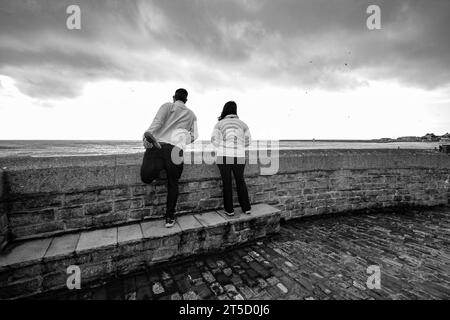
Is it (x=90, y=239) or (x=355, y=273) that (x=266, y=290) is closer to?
(x=355, y=273)

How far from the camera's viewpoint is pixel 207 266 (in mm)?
2930

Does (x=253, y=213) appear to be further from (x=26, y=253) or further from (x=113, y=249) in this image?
(x=26, y=253)

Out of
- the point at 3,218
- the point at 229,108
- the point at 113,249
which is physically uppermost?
the point at 229,108

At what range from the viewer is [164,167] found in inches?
123

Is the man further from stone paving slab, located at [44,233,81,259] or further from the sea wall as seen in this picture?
stone paving slab, located at [44,233,81,259]

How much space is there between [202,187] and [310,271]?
2.04 metres

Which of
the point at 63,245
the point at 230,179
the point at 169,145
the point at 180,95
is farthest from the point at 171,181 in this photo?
the point at 63,245

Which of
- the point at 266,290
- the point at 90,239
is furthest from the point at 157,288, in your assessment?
the point at 266,290

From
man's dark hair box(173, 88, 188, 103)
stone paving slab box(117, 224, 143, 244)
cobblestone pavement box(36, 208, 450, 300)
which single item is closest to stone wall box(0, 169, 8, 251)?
cobblestone pavement box(36, 208, 450, 300)

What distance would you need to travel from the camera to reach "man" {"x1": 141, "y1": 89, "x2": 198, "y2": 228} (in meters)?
3.01

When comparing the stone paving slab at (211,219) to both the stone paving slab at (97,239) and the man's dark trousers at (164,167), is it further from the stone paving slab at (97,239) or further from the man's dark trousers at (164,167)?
the stone paving slab at (97,239)

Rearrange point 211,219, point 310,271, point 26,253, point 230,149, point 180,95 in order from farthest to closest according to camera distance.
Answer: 1. point 230,149
2. point 211,219
3. point 180,95
4. point 310,271
5. point 26,253

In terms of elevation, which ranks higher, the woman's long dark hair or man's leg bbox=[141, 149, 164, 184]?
the woman's long dark hair

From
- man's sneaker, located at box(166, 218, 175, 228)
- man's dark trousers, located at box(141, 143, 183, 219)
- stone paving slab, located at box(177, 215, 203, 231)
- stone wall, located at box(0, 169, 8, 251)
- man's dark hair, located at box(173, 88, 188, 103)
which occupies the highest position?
man's dark hair, located at box(173, 88, 188, 103)
